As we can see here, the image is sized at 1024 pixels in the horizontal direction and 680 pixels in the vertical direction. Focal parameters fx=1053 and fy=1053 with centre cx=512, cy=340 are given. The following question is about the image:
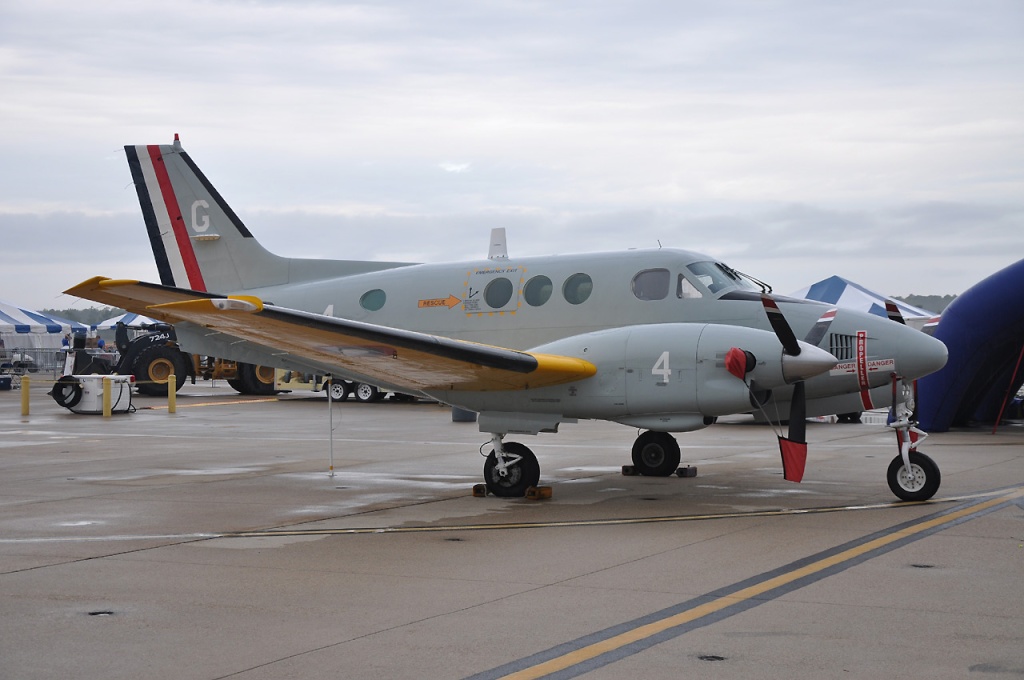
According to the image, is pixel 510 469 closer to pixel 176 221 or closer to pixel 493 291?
pixel 493 291

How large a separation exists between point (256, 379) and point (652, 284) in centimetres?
2491

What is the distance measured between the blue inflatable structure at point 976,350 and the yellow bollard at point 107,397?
1847 cm

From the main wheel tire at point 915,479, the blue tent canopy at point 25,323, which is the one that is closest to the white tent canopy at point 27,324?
the blue tent canopy at point 25,323

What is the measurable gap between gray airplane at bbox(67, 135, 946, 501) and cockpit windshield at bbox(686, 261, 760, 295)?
0.02 meters

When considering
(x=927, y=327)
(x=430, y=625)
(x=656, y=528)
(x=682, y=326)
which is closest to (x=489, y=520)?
(x=656, y=528)

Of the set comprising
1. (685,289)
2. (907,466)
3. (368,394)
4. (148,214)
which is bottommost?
(907,466)

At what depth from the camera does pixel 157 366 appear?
3384 centimetres

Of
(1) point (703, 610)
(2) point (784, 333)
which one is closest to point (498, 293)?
(2) point (784, 333)

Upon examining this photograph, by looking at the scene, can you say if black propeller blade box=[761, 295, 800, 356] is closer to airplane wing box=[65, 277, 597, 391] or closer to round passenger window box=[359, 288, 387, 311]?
airplane wing box=[65, 277, 597, 391]

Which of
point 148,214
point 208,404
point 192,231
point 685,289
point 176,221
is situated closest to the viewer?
point 685,289

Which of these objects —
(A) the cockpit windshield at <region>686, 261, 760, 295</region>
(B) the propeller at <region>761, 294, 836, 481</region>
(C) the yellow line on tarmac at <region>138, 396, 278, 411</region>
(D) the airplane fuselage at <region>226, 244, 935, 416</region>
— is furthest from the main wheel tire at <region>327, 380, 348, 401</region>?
(B) the propeller at <region>761, 294, 836, 481</region>

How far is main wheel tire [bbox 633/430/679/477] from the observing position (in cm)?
1340

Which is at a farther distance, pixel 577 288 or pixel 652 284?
pixel 577 288

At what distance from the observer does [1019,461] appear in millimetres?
14523
